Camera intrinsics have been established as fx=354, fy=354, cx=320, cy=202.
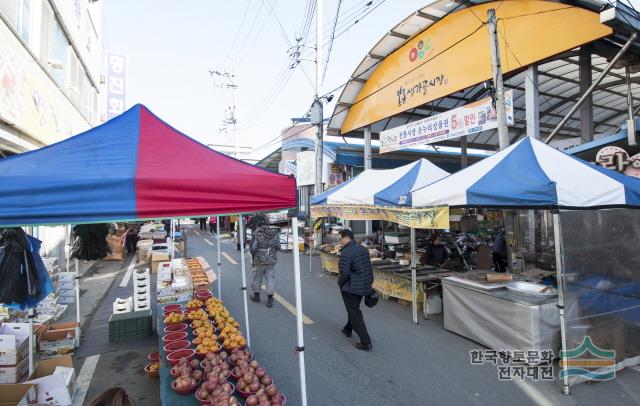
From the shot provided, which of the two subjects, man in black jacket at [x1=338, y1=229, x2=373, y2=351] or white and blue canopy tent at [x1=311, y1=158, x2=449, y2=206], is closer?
man in black jacket at [x1=338, y1=229, x2=373, y2=351]

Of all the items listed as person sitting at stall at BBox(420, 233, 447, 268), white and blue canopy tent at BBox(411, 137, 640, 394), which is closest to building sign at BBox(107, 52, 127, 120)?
person sitting at stall at BBox(420, 233, 447, 268)

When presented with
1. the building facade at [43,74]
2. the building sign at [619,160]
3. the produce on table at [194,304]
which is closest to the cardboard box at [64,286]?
the building facade at [43,74]

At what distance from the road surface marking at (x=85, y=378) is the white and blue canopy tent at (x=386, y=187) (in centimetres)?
535

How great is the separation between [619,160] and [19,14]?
42.9ft

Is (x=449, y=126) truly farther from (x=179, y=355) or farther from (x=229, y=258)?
(x=229, y=258)

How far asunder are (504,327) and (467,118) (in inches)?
248

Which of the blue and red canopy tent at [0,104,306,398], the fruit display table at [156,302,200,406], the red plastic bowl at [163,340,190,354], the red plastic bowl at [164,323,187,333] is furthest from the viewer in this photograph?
the red plastic bowl at [164,323,187,333]

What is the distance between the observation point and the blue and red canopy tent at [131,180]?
2.40m

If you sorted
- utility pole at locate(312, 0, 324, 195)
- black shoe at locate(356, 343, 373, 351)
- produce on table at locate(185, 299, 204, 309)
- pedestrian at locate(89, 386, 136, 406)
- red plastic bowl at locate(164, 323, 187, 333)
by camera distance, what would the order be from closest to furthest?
pedestrian at locate(89, 386, 136, 406) < red plastic bowl at locate(164, 323, 187, 333) < black shoe at locate(356, 343, 373, 351) < produce on table at locate(185, 299, 204, 309) < utility pole at locate(312, 0, 324, 195)

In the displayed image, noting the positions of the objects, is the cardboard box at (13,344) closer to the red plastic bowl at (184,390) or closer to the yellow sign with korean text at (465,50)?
the red plastic bowl at (184,390)

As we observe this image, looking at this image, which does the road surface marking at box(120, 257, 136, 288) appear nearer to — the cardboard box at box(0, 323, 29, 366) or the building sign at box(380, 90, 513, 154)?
the cardboard box at box(0, 323, 29, 366)

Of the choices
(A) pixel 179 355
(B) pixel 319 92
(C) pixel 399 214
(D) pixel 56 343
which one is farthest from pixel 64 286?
(B) pixel 319 92

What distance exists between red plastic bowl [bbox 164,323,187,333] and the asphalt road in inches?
26.4

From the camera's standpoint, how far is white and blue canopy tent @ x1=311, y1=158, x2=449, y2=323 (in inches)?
312
